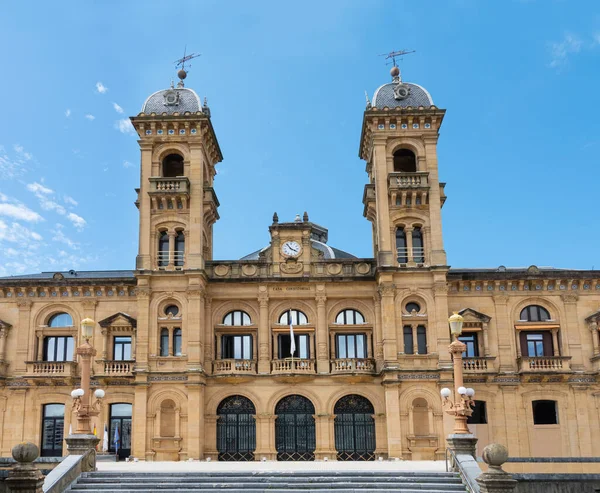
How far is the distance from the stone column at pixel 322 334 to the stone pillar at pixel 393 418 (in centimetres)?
388

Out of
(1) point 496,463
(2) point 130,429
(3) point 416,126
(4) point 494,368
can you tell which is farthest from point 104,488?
(3) point 416,126

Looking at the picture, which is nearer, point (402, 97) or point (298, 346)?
point (298, 346)

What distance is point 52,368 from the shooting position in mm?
43531

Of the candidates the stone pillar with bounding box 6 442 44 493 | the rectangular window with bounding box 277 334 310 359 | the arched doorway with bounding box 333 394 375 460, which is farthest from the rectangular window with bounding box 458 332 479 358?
the stone pillar with bounding box 6 442 44 493

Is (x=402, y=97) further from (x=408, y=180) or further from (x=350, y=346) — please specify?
(x=350, y=346)

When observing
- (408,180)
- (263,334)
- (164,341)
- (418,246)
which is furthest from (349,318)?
(164,341)

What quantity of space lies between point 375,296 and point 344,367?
4725mm

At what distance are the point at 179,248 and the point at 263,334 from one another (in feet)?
24.9

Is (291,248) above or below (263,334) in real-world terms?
above

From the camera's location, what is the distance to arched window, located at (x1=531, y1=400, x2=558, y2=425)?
140 ft

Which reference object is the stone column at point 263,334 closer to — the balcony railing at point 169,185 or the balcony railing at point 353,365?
the balcony railing at point 353,365

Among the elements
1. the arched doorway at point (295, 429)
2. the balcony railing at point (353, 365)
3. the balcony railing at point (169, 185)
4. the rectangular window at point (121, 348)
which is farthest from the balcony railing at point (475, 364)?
the rectangular window at point (121, 348)

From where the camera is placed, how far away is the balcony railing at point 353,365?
140 feet

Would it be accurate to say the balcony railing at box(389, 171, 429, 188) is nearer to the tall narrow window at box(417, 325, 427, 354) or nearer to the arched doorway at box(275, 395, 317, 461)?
the tall narrow window at box(417, 325, 427, 354)
